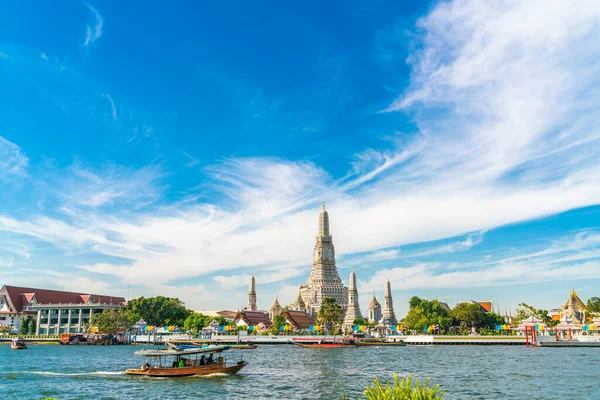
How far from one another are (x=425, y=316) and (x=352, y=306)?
4691 centimetres

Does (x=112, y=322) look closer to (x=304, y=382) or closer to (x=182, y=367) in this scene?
(x=182, y=367)

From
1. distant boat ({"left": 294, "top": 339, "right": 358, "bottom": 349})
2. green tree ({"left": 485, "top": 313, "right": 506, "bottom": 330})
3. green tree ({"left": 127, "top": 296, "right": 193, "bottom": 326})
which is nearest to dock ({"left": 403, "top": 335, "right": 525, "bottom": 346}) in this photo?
distant boat ({"left": 294, "top": 339, "right": 358, "bottom": 349})

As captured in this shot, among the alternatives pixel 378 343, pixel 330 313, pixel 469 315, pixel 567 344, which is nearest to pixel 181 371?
pixel 378 343

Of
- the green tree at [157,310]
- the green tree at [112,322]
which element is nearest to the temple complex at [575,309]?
the green tree at [157,310]

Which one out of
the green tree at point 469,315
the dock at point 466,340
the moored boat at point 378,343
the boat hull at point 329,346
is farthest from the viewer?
the green tree at point 469,315

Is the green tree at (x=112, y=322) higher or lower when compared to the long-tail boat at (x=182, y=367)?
higher

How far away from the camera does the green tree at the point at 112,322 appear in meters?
130

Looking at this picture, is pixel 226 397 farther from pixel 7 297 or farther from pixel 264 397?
pixel 7 297

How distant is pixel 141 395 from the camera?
37594 millimetres

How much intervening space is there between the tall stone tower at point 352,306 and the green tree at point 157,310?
62245 mm

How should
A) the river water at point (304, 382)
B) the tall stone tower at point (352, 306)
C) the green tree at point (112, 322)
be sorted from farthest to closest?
the tall stone tower at point (352, 306) < the green tree at point (112, 322) < the river water at point (304, 382)

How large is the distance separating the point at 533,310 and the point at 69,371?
10335cm

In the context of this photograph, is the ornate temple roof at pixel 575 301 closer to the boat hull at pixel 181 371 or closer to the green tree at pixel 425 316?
the green tree at pixel 425 316

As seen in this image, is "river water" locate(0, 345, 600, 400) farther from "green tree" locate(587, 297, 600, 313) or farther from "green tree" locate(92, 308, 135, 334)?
"green tree" locate(587, 297, 600, 313)
